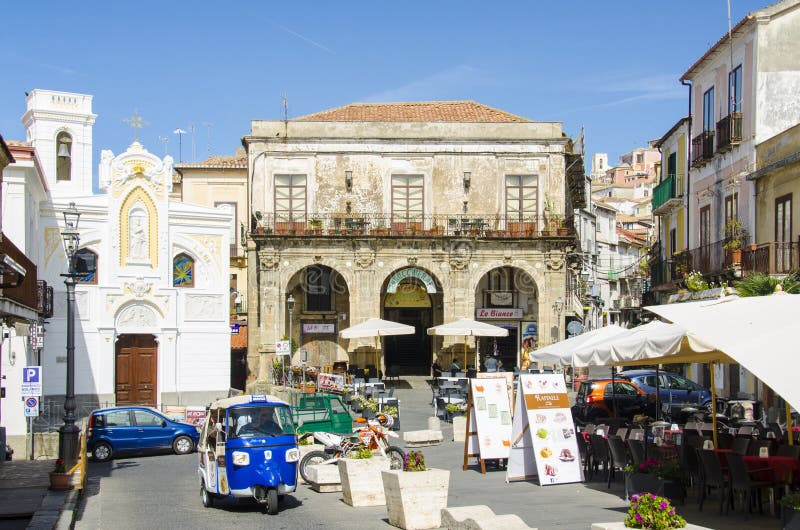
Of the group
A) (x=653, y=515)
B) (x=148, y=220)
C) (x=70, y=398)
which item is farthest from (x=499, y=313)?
(x=653, y=515)

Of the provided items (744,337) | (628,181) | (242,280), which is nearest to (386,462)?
(744,337)

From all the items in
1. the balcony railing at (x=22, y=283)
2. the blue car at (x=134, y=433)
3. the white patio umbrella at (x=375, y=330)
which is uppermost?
the balcony railing at (x=22, y=283)

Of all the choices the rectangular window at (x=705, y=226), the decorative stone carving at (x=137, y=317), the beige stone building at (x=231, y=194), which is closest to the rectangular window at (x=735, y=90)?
Result: the rectangular window at (x=705, y=226)

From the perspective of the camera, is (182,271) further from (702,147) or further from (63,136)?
(702,147)

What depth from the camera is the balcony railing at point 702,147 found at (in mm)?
34719

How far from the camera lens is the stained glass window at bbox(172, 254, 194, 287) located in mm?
41219

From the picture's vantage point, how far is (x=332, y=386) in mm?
37000

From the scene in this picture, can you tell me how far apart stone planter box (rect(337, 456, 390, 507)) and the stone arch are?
25.8m

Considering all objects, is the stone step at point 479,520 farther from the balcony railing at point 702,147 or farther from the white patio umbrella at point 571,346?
the balcony railing at point 702,147

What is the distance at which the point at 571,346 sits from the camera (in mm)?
18531

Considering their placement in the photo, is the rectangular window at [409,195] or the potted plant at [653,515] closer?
the potted plant at [653,515]

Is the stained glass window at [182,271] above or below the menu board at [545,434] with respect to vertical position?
above

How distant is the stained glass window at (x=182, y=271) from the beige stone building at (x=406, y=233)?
170 inches

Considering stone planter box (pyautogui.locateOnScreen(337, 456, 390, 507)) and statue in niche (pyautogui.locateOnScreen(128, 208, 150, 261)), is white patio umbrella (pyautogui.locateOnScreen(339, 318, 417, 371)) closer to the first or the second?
statue in niche (pyautogui.locateOnScreen(128, 208, 150, 261))
